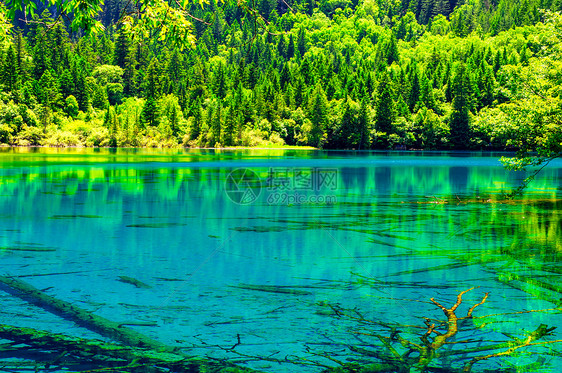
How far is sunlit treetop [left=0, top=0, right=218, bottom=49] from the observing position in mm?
8359

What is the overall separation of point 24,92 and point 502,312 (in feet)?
576

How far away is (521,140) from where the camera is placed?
3033 centimetres

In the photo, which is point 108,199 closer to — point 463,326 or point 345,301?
point 345,301

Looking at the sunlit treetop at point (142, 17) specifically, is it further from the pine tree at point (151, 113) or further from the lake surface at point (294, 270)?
the pine tree at point (151, 113)

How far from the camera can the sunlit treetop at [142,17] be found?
836cm

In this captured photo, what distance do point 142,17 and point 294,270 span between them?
7.28 meters

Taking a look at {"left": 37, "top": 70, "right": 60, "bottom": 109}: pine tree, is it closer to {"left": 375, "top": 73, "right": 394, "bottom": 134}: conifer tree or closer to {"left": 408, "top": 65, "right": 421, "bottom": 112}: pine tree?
{"left": 375, "top": 73, "right": 394, "bottom": 134}: conifer tree

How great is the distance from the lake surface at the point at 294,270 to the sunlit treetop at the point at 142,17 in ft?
15.8

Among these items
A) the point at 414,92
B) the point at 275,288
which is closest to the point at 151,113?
the point at 414,92

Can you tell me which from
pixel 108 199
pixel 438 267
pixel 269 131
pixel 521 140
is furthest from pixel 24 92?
pixel 438 267

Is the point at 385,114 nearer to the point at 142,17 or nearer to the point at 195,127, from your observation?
the point at 195,127

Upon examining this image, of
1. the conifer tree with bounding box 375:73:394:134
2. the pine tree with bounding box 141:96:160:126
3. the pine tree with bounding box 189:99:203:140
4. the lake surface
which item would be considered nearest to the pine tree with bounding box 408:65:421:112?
the conifer tree with bounding box 375:73:394:134

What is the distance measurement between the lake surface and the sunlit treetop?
189 inches

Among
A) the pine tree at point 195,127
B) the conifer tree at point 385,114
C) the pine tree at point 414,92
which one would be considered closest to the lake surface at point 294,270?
the conifer tree at point 385,114
